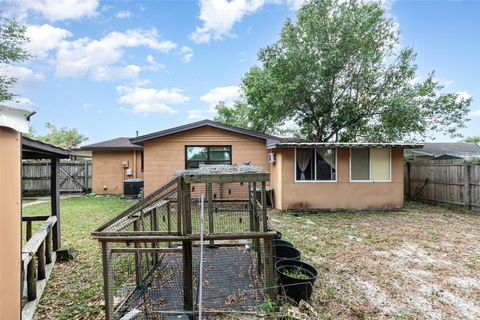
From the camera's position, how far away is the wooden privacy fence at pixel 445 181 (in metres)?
9.28

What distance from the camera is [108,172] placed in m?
14.3

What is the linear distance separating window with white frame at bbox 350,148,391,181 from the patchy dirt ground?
161 centimetres

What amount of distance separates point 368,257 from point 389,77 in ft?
44.4

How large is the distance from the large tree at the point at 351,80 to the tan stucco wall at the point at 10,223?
13.5 metres

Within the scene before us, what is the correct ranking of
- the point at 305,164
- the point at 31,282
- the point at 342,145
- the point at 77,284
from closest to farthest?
the point at 31,282, the point at 77,284, the point at 342,145, the point at 305,164

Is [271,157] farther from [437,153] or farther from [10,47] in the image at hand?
[10,47]

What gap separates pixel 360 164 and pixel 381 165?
2.51 ft

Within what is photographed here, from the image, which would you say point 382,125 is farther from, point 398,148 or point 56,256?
point 56,256

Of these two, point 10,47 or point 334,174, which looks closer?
point 334,174

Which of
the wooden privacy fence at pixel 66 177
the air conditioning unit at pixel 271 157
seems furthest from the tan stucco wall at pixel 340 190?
the wooden privacy fence at pixel 66 177

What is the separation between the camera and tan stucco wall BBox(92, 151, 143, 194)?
46.8 ft

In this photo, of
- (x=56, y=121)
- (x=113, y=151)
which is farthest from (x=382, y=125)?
(x=56, y=121)

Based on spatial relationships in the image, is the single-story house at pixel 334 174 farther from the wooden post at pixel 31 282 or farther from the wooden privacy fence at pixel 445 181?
the wooden post at pixel 31 282

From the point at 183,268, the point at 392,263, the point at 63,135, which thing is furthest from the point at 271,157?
the point at 63,135
